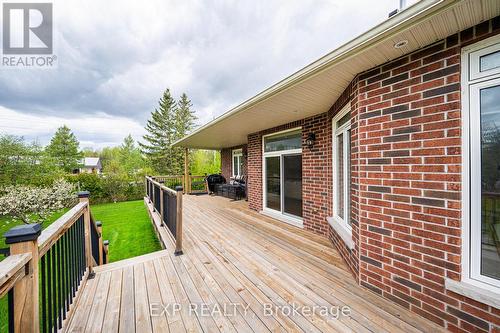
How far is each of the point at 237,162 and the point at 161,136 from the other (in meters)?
16.1

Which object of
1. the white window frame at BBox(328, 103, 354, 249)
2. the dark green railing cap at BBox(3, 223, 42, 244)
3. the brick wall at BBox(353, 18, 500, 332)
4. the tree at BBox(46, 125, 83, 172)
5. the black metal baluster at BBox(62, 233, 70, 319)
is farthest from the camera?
the tree at BBox(46, 125, 83, 172)

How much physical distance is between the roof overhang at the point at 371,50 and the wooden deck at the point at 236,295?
2.43 m

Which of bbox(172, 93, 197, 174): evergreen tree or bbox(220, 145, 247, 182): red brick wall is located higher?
bbox(172, 93, 197, 174): evergreen tree

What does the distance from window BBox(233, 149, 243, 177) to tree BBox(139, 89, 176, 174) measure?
13.8 metres

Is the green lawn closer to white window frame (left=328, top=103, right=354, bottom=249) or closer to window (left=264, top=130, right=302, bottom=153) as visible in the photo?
window (left=264, top=130, right=302, bottom=153)

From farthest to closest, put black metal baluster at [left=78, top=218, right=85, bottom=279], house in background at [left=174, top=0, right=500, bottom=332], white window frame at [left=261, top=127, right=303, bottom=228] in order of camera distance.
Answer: white window frame at [left=261, top=127, right=303, bottom=228]
black metal baluster at [left=78, top=218, right=85, bottom=279]
house in background at [left=174, top=0, right=500, bottom=332]

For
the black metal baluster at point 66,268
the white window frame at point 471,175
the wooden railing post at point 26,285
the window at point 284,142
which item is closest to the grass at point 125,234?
the black metal baluster at point 66,268

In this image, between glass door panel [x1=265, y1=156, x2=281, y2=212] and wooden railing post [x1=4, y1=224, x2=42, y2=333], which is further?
glass door panel [x1=265, y1=156, x2=281, y2=212]

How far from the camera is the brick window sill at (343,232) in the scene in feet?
8.43

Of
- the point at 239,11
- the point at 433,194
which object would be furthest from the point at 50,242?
the point at 239,11

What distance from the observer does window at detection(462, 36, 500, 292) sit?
150 centimetres

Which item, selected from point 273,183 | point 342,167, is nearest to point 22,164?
point 273,183

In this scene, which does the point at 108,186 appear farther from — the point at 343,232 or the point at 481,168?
the point at 481,168

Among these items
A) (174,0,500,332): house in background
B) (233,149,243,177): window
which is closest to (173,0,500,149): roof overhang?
(174,0,500,332): house in background
